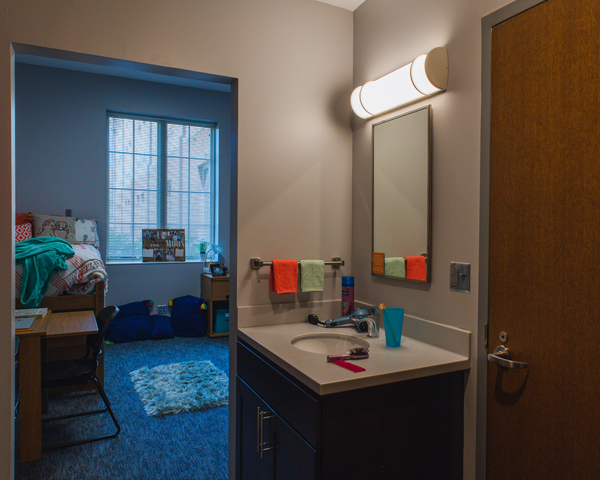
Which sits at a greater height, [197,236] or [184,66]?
[184,66]

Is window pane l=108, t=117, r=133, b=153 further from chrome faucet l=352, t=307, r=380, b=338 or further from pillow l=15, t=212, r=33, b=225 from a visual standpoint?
chrome faucet l=352, t=307, r=380, b=338

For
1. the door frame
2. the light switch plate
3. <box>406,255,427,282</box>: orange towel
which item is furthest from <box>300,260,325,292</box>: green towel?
the door frame

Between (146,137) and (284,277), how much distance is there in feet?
12.8

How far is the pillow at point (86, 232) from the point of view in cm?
435

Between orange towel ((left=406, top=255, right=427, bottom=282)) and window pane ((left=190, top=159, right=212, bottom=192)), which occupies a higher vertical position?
window pane ((left=190, top=159, right=212, bottom=192))

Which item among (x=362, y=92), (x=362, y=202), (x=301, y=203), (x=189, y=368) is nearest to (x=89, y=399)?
(x=189, y=368)

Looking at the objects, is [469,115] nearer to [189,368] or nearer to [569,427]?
[569,427]

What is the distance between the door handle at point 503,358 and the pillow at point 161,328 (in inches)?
154

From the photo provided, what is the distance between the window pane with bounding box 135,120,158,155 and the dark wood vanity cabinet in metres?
4.21

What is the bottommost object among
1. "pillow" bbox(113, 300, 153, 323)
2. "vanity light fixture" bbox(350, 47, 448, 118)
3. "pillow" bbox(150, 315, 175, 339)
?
"pillow" bbox(150, 315, 175, 339)

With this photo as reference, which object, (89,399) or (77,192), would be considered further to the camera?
(77,192)

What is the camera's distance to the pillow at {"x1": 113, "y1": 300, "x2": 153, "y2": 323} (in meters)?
4.75

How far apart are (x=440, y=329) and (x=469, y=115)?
32.1 inches

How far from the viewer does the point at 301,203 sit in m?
2.05
